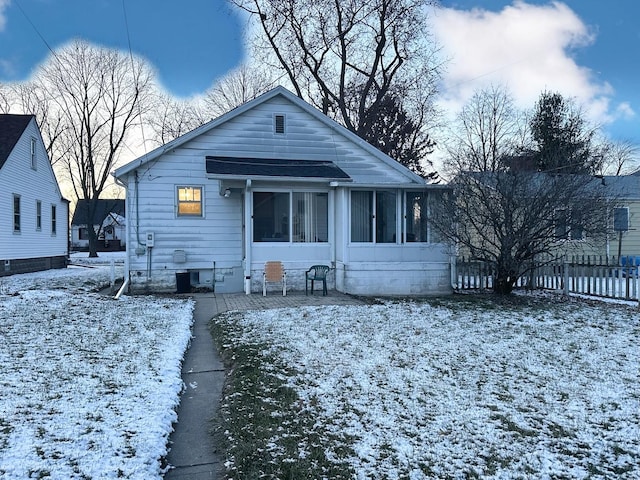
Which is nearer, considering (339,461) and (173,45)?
(339,461)

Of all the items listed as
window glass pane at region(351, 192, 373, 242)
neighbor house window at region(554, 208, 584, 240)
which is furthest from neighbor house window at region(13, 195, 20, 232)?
neighbor house window at region(554, 208, 584, 240)

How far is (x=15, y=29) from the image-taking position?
14.1 m

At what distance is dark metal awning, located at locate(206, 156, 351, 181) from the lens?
11795 mm

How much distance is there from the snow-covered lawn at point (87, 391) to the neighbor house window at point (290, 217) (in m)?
4.21

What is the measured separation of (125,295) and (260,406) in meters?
9.12

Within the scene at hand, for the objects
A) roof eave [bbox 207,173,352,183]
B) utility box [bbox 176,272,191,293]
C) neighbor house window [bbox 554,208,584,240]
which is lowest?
utility box [bbox 176,272,191,293]

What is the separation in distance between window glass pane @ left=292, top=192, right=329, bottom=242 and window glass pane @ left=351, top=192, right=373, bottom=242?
1004 mm

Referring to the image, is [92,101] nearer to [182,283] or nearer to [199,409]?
[182,283]

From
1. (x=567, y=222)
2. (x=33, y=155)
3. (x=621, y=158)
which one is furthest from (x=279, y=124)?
(x=621, y=158)

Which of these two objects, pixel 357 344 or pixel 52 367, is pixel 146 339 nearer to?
pixel 52 367

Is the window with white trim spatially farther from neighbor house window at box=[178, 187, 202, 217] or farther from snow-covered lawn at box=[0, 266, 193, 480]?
snow-covered lawn at box=[0, 266, 193, 480]

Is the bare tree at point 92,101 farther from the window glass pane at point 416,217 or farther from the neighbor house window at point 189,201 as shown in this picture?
the window glass pane at point 416,217

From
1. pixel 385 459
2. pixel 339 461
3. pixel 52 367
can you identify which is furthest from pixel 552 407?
pixel 52 367

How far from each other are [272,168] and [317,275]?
3.19 metres
